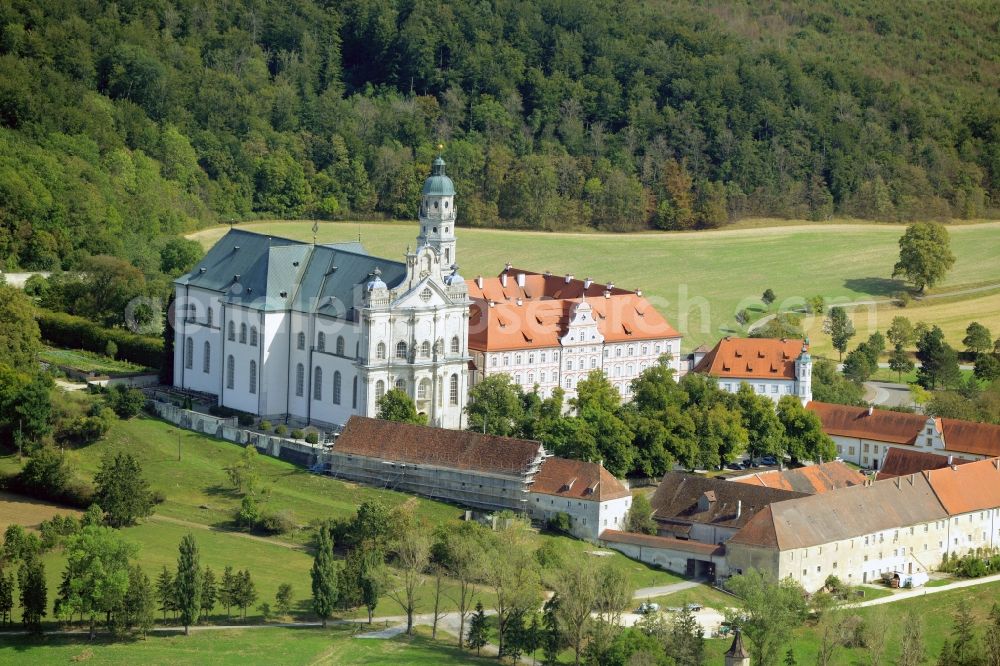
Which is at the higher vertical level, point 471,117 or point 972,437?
point 471,117

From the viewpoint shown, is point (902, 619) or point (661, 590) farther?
point (661, 590)

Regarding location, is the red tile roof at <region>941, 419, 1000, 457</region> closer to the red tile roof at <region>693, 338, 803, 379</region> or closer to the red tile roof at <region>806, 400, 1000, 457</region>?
the red tile roof at <region>806, 400, 1000, 457</region>

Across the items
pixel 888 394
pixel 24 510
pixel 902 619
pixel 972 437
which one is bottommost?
pixel 902 619

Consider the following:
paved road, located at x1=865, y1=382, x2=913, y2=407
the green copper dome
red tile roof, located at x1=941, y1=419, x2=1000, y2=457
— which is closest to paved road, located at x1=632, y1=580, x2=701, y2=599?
red tile roof, located at x1=941, y1=419, x2=1000, y2=457

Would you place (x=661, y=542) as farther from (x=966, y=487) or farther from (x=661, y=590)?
(x=966, y=487)

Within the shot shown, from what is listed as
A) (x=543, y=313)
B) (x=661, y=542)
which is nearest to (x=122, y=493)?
(x=661, y=542)
